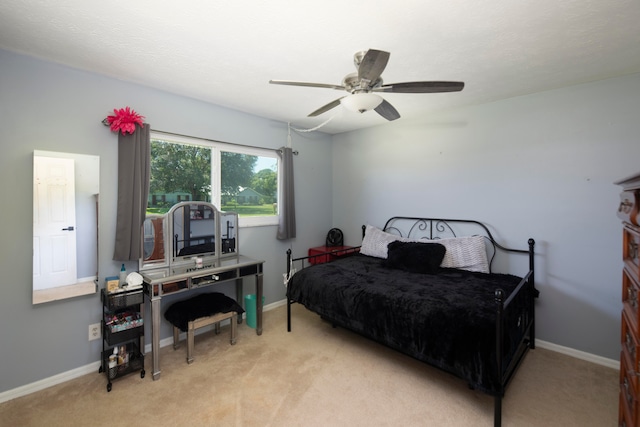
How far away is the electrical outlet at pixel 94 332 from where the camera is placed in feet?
7.61

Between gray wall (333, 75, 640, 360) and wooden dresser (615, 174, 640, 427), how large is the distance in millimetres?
1348

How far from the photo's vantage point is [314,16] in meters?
1.61

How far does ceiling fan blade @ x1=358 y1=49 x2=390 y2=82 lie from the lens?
1340 mm

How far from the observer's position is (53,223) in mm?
2133

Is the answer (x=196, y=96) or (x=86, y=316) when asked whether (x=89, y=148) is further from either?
(x=86, y=316)

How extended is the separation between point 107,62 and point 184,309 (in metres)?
2.12

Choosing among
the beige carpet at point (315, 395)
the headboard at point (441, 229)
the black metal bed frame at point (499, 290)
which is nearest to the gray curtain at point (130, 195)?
the beige carpet at point (315, 395)

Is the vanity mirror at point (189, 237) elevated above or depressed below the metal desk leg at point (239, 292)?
above

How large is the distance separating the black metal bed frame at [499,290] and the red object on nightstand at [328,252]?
0.02 meters

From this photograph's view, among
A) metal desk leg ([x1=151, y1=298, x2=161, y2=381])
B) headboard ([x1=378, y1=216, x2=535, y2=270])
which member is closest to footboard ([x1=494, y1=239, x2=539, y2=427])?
headboard ([x1=378, y1=216, x2=535, y2=270])

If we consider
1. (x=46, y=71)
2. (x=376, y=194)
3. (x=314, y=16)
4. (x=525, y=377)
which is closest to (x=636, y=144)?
(x=525, y=377)

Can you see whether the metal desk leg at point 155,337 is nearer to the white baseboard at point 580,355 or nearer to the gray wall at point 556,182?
the gray wall at point 556,182

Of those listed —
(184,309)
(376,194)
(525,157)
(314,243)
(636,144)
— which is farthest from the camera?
(314,243)

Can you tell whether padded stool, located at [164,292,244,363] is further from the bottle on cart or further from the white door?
the white door
